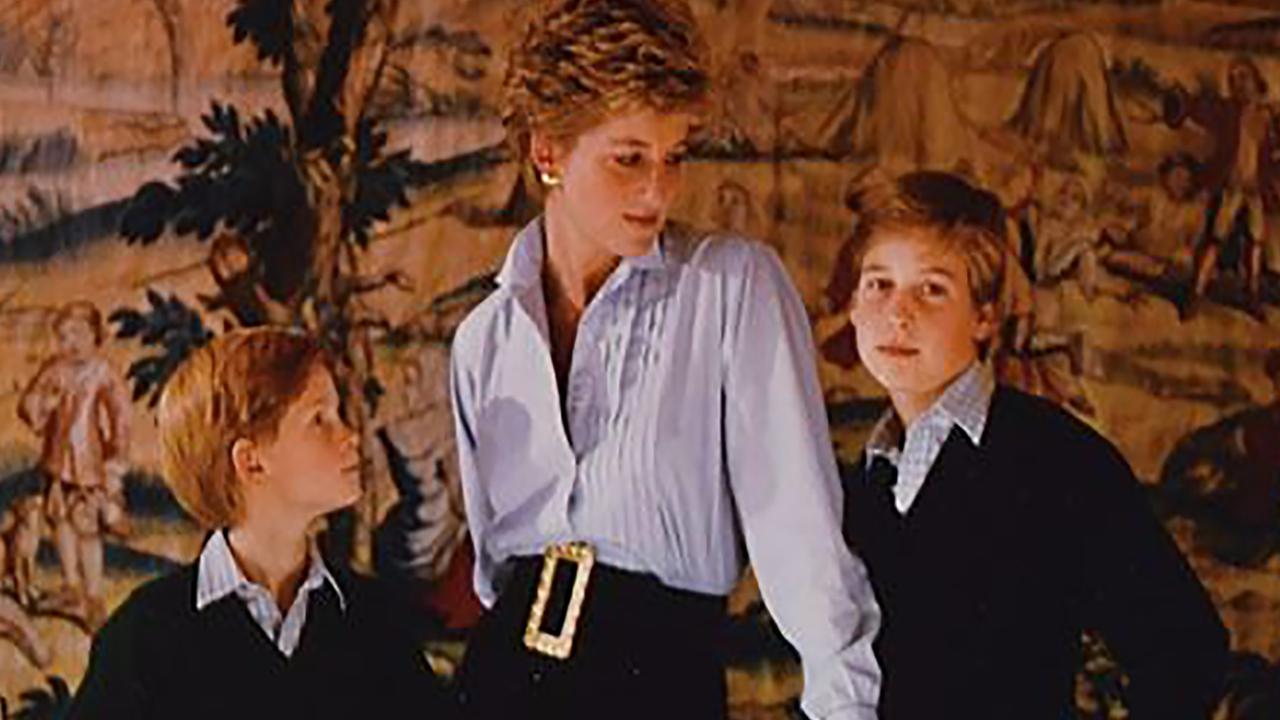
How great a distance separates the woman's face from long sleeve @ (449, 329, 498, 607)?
202 mm

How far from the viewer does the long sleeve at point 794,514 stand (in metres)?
2.21

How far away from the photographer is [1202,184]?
2.37 m

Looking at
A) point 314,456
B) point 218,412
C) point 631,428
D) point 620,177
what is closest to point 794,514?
point 631,428

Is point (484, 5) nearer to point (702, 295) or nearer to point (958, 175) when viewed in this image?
point (702, 295)

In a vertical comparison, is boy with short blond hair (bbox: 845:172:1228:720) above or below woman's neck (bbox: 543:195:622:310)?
below

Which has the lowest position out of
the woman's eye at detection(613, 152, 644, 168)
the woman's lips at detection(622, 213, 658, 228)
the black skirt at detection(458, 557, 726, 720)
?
the black skirt at detection(458, 557, 726, 720)

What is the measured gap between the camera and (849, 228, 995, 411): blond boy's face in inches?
89.4

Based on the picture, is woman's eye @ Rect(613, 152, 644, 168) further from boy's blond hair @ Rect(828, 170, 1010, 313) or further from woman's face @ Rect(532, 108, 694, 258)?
boy's blond hair @ Rect(828, 170, 1010, 313)

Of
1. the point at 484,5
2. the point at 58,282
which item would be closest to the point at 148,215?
the point at 58,282

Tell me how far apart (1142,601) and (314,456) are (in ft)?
3.25

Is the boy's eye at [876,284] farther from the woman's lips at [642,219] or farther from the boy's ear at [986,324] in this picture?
the woman's lips at [642,219]

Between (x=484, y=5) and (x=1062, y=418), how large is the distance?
2.77 ft

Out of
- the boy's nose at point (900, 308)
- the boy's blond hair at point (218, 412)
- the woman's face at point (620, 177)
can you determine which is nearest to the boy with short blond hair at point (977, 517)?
the boy's nose at point (900, 308)

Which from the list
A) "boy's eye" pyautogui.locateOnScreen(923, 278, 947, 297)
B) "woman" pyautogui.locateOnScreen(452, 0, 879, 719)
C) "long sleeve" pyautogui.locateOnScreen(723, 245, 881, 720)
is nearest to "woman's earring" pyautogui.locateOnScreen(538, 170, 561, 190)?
"woman" pyautogui.locateOnScreen(452, 0, 879, 719)
